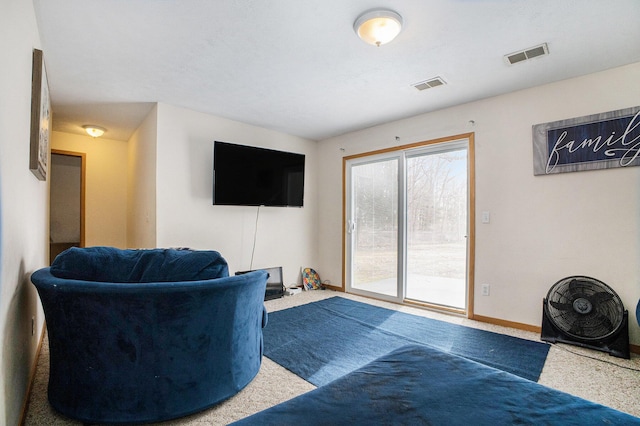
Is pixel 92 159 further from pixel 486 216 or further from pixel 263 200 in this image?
pixel 486 216

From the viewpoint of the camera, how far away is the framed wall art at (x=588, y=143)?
2.51 m

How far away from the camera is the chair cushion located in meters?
1.61

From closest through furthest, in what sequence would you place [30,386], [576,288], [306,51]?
[30,386]
[306,51]
[576,288]

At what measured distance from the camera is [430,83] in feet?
9.67

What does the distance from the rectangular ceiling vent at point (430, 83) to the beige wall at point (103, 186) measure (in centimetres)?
475

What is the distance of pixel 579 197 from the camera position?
9.05 ft

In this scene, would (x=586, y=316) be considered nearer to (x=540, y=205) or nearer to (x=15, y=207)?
(x=540, y=205)

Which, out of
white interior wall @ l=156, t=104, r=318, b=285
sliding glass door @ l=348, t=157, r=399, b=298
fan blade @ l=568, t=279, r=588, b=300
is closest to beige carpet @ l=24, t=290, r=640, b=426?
fan blade @ l=568, t=279, r=588, b=300

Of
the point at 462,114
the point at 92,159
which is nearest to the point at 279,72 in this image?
the point at 462,114

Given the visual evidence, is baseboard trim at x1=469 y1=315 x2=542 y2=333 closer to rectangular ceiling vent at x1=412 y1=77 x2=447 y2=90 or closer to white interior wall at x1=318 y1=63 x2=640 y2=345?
white interior wall at x1=318 y1=63 x2=640 y2=345

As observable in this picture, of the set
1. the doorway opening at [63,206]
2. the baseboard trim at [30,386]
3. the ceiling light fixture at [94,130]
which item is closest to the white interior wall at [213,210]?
the baseboard trim at [30,386]

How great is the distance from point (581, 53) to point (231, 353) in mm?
3369

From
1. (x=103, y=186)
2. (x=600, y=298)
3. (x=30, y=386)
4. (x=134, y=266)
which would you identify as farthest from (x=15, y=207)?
(x=600, y=298)

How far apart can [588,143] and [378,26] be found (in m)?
2.22
